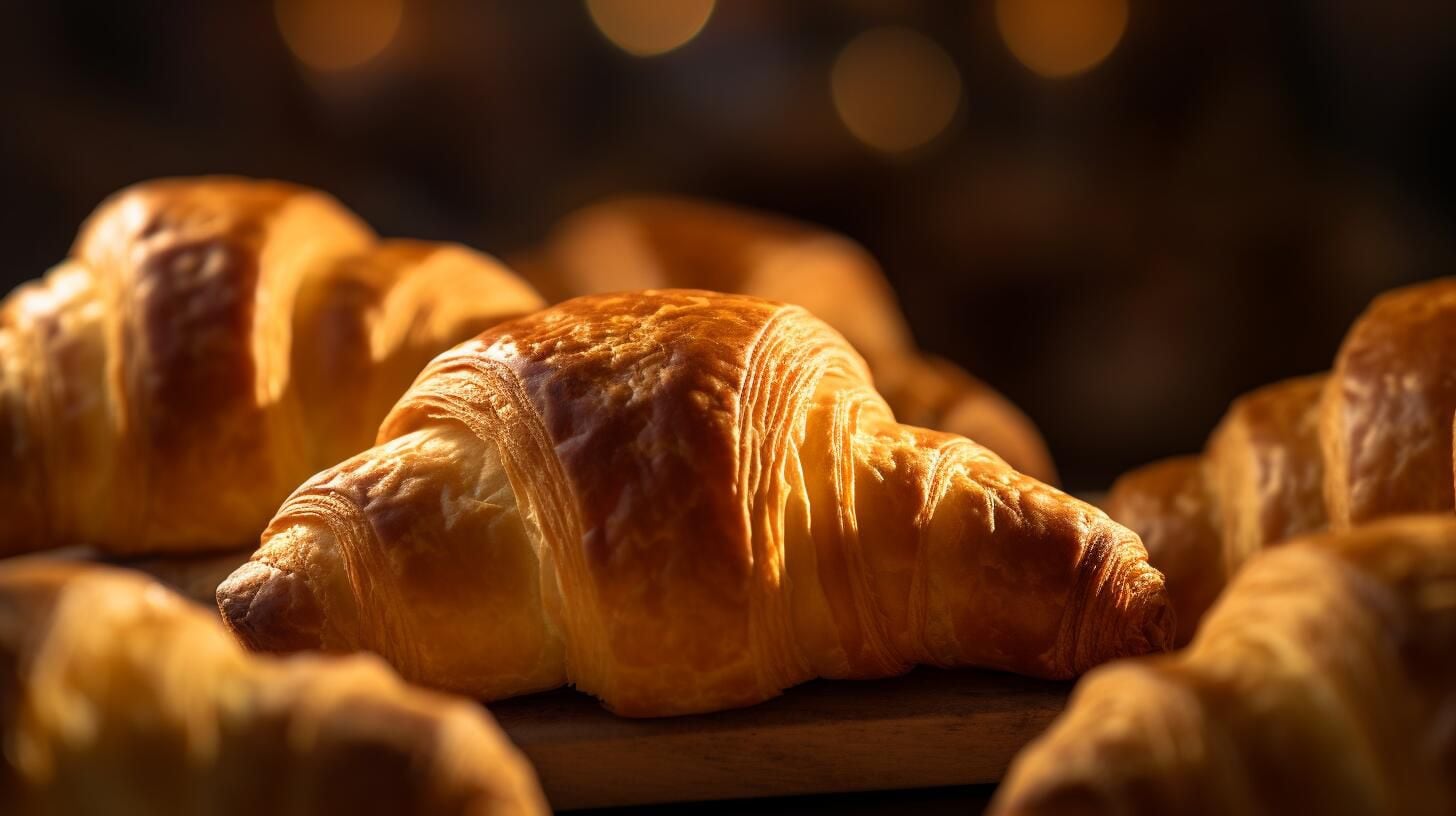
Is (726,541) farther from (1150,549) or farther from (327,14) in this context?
(327,14)

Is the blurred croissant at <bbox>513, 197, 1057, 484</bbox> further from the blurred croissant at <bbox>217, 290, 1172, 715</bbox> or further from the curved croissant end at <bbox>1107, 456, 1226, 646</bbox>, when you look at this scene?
the blurred croissant at <bbox>217, 290, 1172, 715</bbox>

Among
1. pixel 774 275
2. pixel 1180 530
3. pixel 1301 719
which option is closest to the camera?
pixel 1301 719

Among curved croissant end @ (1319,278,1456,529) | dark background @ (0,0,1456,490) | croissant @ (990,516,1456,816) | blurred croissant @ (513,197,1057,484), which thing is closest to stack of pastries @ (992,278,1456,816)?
croissant @ (990,516,1456,816)

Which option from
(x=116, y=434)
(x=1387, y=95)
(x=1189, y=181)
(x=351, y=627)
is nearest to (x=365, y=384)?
(x=116, y=434)

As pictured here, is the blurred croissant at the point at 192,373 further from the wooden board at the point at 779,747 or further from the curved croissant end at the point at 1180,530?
the curved croissant end at the point at 1180,530

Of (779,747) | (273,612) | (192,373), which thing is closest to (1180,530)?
(779,747)

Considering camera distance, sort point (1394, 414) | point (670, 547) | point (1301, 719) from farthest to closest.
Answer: point (1394, 414) → point (670, 547) → point (1301, 719)

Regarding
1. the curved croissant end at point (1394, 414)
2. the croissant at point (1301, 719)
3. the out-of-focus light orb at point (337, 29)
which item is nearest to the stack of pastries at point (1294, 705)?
the croissant at point (1301, 719)

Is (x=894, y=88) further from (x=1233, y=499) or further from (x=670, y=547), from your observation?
(x=670, y=547)
